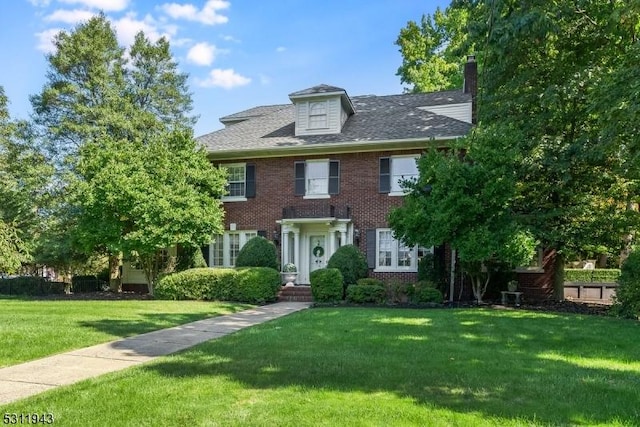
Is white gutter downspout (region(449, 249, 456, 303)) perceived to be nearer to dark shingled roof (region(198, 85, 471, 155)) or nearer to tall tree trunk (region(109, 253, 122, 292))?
dark shingled roof (region(198, 85, 471, 155))

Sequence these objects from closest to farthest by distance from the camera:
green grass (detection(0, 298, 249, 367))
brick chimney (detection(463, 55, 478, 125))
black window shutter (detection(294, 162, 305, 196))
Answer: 1. green grass (detection(0, 298, 249, 367))
2. black window shutter (detection(294, 162, 305, 196))
3. brick chimney (detection(463, 55, 478, 125))

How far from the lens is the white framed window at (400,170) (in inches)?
665

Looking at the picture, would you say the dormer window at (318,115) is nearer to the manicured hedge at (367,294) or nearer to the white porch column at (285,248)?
the white porch column at (285,248)

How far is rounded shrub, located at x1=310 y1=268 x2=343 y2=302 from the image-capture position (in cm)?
1478

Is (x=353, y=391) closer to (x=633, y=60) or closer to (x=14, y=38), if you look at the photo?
(x=633, y=60)

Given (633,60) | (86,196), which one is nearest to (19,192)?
(86,196)

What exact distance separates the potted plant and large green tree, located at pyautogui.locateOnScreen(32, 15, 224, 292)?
306 cm

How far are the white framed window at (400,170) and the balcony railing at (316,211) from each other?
6.20 feet

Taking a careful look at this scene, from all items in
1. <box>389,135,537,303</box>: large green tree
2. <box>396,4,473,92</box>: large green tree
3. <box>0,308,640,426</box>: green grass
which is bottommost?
<box>0,308,640,426</box>: green grass

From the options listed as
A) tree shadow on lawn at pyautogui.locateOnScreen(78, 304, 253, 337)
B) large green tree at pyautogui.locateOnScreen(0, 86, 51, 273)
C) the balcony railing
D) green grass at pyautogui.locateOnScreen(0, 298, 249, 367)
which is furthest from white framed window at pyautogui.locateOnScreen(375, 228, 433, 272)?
large green tree at pyautogui.locateOnScreen(0, 86, 51, 273)

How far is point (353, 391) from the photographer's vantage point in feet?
15.6

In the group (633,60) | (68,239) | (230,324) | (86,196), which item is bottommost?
(230,324)

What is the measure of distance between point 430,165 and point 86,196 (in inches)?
446

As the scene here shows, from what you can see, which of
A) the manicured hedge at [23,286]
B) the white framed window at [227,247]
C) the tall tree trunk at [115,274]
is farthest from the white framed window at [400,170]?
the manicured hedge at [23,286]
